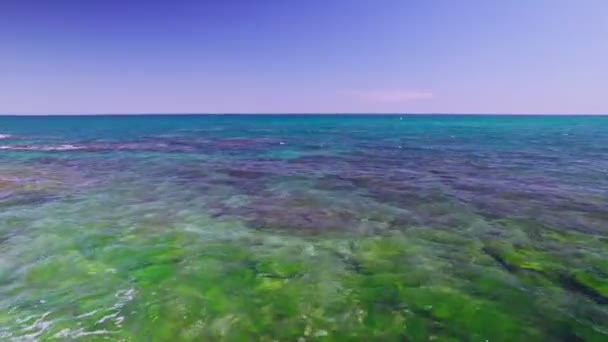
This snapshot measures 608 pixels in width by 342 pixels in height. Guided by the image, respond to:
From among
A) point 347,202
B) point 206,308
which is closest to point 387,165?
point 347,202

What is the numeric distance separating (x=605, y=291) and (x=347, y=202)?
34.9ft

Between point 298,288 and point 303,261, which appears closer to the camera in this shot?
point 298,288

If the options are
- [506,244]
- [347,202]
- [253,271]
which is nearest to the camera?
[253,271]

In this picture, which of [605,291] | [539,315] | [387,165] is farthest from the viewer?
[387,165]

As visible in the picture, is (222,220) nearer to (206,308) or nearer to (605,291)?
(206,308)

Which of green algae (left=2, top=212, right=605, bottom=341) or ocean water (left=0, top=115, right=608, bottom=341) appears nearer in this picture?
green algae (left=2, top=212, right=605, bottom=341)

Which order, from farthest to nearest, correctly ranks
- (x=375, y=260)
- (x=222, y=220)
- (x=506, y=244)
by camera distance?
(x=222, y=220) < (x=506, y=244) < (x=375, y=260)

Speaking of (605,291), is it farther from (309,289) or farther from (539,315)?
(309,289)

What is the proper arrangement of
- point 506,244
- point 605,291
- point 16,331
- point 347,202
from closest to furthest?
point 16,331, point 605,291, point 506,244, point 347,202

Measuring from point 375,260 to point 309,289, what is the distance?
2.76 m

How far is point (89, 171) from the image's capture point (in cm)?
2784

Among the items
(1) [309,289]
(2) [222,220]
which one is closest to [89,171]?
(2) [222,220]

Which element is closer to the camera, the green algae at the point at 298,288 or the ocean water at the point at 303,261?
the green algae at the point at 298,288

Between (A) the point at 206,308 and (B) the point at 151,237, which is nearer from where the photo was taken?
(A) the point at 206,308
